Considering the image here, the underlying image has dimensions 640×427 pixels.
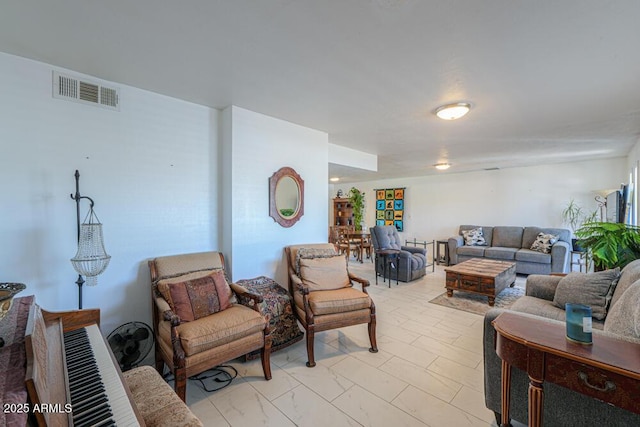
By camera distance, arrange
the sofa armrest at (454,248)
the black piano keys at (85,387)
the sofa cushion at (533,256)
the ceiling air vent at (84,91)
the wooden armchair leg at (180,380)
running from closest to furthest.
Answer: the black piano keys at (85,387)
the wooden armchair leg at (180,380)
the ceiling air vent at (84,91)
the sofa cushion at (533,256)
the sofa armrest at (454,248)

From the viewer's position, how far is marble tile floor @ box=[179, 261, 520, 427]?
1.76m

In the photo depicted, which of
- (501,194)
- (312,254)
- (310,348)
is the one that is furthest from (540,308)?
(501,194)

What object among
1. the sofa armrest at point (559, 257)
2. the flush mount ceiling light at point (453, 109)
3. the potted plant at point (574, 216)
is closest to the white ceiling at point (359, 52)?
the flush mount ceiling light at point (453, 109)

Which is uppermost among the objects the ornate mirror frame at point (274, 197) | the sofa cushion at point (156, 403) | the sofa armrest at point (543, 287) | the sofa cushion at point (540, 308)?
the ornate mirror frame at point (274, 197)

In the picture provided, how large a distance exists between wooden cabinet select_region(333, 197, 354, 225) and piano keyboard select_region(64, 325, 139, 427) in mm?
7510

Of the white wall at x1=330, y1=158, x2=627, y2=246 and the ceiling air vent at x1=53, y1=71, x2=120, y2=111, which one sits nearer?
the ceiling air vent at x1=53, y1=71, x2=120, y2=111

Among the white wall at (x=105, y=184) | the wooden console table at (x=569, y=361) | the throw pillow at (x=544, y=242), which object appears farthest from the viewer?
the throw pillow at (x=544, y=242)

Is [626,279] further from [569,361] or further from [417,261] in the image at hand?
[417,261]

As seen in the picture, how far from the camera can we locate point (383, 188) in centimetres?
847

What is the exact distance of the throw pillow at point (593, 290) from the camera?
6.83ft

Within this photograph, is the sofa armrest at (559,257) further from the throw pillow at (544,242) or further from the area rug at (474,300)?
the area rug at (474,300)

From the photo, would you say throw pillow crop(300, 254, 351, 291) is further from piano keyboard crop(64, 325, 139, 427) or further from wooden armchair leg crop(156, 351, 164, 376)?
piano keyboard crop(64, 325, 139, 427)

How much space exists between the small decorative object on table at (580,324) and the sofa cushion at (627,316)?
33cm

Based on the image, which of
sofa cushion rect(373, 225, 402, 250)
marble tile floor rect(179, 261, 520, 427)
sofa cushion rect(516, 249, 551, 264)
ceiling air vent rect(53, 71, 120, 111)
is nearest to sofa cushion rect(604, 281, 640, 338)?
marble tile floor rect(179, 261, 520, 427)
